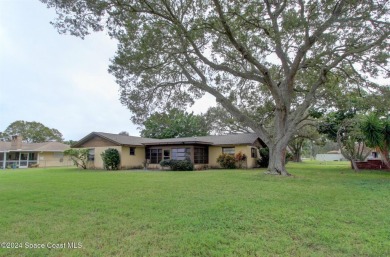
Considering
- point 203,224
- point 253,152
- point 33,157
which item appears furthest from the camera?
point 33,157

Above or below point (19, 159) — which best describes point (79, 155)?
above

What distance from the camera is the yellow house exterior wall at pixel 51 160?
105 ft

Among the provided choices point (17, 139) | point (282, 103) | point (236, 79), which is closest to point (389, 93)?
point (282, 103)

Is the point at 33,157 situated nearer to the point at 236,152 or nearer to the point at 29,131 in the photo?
the point at 29,131

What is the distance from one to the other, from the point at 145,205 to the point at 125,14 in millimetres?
8582

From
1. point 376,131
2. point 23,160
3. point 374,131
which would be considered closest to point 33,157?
point 23,160

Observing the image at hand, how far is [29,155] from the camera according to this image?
32.6 metres

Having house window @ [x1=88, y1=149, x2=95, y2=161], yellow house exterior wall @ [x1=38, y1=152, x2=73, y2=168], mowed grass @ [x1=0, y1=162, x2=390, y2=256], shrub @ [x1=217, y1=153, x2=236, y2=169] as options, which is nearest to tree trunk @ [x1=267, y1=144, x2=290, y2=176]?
mowed grass @ [x1=0, y1=162, x2=390, y2=256]

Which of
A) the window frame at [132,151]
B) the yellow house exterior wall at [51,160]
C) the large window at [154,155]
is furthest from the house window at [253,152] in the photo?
the yellow house exterior wall at [51,160]

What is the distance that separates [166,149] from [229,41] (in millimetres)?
12435

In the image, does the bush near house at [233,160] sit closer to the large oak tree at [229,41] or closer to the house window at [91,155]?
the large oak tree at [229,41]

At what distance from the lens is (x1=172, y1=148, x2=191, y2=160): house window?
2233 cm

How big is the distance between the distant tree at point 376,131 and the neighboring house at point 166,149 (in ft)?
28.5

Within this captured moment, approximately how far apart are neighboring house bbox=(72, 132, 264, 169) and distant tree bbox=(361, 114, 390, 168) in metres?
8.69
